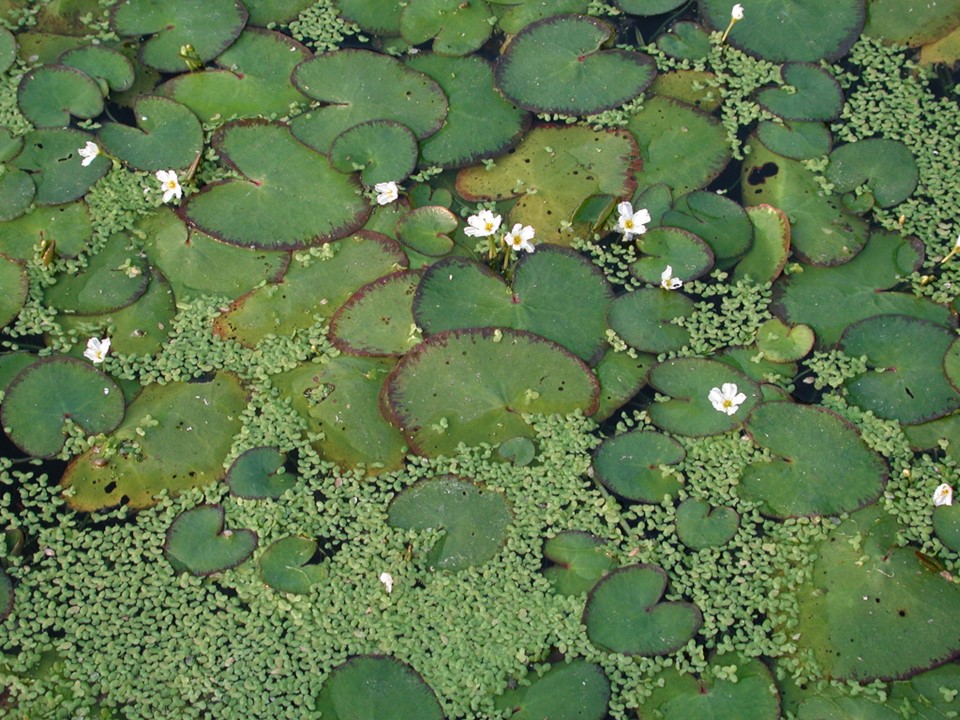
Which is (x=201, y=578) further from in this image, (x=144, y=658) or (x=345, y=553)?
(x=345, y=553)

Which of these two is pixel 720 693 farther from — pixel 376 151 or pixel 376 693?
pixel 376 151

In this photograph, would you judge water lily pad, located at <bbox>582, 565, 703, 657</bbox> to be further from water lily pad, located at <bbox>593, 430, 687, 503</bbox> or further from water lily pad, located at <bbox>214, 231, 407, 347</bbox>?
A: water lily pad, located at <bbox>214, 231, 407, 347</bbox>

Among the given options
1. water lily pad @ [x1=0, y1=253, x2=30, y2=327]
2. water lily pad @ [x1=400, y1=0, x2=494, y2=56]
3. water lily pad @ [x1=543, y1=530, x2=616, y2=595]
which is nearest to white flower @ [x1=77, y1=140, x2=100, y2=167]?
water lily pad @ [x1=0, y1=253, x2=30, y2=327]

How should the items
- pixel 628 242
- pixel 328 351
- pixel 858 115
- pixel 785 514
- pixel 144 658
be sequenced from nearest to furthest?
pixel 144 658 → pixel 785 514 → pixel 328 351 → pixel 628 242 → pixel 858 115

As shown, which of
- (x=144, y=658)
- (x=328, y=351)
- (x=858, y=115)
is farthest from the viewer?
(x=858, y=115)

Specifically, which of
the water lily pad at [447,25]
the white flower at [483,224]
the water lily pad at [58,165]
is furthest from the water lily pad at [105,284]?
the water lily pad at [447,25]

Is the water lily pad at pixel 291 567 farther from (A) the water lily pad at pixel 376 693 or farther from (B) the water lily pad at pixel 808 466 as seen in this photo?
(B) the water lily pad at pixel 808 466

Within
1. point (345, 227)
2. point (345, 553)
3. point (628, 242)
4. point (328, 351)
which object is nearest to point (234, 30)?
point (345, 227)

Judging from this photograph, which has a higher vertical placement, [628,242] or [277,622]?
[628,242]
